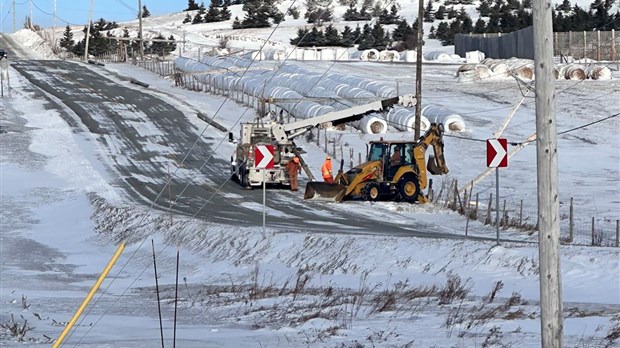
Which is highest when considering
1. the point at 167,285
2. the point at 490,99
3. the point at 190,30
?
the point at 190,30

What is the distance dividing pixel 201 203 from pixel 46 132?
22.0 metres

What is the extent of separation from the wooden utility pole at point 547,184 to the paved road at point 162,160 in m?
18.4

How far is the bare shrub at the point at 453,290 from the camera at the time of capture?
1777 centimetres

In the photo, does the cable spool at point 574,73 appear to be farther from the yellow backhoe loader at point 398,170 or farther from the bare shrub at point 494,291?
the bare shrub at point 494,291

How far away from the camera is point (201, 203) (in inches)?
1458

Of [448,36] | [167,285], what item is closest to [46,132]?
[167,285]

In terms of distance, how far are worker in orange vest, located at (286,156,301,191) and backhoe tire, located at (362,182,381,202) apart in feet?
13.9

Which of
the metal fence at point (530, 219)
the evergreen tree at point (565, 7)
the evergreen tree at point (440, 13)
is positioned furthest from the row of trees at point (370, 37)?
the metal fence at point (530, 219)

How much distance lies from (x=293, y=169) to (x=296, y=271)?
53.3ft

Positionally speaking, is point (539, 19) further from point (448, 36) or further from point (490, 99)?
point (448, 36)

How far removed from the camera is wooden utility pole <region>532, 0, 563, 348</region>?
9734mm

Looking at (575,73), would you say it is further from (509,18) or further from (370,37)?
(509,18)

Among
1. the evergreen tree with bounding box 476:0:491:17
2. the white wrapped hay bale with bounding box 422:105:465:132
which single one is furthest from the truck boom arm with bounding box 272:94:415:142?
the evergreen tree with bounding box 476:0:491:17

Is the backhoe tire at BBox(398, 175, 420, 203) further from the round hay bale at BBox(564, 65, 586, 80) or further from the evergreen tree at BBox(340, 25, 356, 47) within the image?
the evergreen tree at BBox(340, 25, 356, 47)
